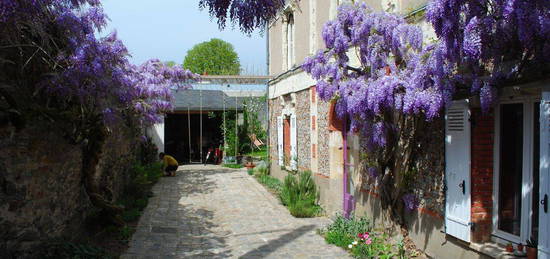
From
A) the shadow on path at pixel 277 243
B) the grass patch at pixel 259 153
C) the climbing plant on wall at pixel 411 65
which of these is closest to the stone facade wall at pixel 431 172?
the climbing plant on wall at pixel 411 65

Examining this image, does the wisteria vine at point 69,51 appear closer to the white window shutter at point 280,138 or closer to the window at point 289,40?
the window at point 289,40

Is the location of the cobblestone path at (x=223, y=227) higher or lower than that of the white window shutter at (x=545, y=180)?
lower

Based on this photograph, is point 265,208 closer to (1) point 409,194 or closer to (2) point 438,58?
(1) point 409,194

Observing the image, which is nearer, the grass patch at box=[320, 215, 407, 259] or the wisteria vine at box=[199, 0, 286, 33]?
the wisteria vine at box=[199, 0, 286, 33]

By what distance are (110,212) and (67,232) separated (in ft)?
3.94

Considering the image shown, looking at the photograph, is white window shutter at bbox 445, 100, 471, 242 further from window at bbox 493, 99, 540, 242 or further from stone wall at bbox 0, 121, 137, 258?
stone wall at bbox 0, 121, 137, 258

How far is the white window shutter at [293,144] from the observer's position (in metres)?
11.3

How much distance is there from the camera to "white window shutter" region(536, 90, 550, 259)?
11.4 ft

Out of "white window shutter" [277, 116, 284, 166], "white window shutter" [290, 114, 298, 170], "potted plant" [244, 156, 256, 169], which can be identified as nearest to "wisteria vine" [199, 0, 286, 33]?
"white window shutter" [290, 114, 298, 170]

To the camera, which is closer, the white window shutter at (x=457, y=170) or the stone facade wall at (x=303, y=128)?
the white window shutter at (x=457, y=170)

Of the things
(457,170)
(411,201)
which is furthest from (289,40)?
(457,170)

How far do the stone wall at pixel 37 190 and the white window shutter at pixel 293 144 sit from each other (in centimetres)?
577

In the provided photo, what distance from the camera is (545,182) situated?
3.50 m

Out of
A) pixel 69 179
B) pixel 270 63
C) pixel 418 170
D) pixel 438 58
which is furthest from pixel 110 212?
pixel 270 63
